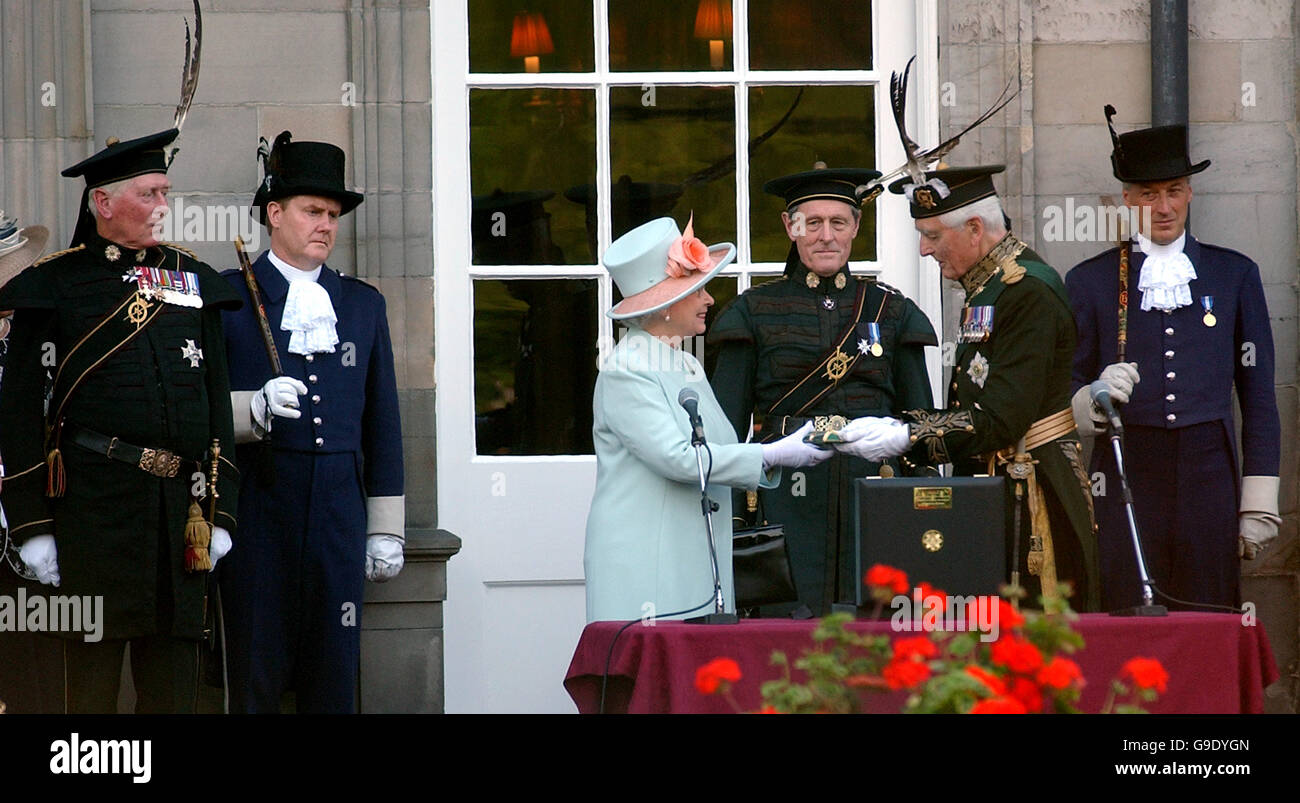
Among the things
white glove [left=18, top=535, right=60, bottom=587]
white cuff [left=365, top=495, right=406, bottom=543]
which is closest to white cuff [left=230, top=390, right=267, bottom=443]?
white cuff [left=365, top=495, right=406, bottom=543]

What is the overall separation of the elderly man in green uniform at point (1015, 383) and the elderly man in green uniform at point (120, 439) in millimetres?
2045

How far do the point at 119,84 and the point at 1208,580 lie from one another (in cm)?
405

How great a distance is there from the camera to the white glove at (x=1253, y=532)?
630 cm

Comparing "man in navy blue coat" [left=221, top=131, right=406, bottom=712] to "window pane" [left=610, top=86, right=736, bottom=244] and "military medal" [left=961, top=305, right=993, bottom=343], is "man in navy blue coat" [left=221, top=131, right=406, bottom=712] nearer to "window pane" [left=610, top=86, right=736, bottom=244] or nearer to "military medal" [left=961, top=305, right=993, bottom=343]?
"window pane" [left=610, top=86, right=736, bottom=244]

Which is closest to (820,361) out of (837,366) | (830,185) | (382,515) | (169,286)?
(837,366)

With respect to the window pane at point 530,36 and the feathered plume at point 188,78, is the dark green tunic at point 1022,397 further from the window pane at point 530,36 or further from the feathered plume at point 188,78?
the feathered plume at point 188,78

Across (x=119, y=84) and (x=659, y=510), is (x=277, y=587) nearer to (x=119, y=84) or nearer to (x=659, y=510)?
(x=659, y=510)

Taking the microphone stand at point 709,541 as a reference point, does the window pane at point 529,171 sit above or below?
above

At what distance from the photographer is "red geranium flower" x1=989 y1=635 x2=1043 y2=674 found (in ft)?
9.89

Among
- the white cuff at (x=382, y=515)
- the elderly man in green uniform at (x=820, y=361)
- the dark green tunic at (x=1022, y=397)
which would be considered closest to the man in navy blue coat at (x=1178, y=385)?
the dark green tunic at (x=1022, y=397)

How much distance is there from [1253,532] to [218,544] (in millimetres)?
3289

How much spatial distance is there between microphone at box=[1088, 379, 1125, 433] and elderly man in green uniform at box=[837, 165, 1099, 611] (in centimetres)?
18

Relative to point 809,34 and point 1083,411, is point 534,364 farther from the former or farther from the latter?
point 1083,411

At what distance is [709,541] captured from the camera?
194 inches
